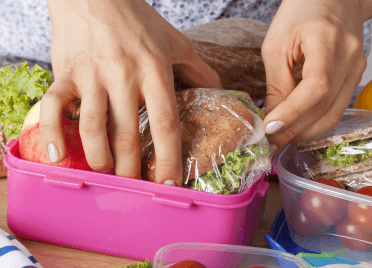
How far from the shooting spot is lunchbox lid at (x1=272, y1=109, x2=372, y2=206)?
0.57m

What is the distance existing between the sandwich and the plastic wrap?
6.5 inches

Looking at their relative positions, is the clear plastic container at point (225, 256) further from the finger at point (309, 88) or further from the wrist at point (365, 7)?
the wrist at point (365, 7)

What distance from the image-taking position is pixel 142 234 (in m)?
0.58

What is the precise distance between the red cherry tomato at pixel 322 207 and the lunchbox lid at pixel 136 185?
8 centimetres

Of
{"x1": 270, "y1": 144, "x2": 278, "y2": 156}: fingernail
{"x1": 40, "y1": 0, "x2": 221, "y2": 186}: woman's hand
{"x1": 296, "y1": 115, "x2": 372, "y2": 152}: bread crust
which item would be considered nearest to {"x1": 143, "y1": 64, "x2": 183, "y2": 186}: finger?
{"x1": 40, "y1": 0, "x2": 221, "y2": 186}: woman's hand

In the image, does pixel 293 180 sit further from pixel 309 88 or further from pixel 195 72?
pixel 195 72

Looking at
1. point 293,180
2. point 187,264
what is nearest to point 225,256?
point 187,264

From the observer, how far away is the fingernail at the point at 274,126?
1.96 feet

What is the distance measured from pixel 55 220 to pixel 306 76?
1.75 feet

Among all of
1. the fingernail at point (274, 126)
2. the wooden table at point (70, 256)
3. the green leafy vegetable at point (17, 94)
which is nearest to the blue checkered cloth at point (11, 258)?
the wooden table at point (70, 256)

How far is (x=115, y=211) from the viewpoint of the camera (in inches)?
22.5

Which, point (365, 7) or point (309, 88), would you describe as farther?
point (365, 7)

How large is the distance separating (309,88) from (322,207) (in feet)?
0.71

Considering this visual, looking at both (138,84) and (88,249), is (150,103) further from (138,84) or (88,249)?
(88,249)
